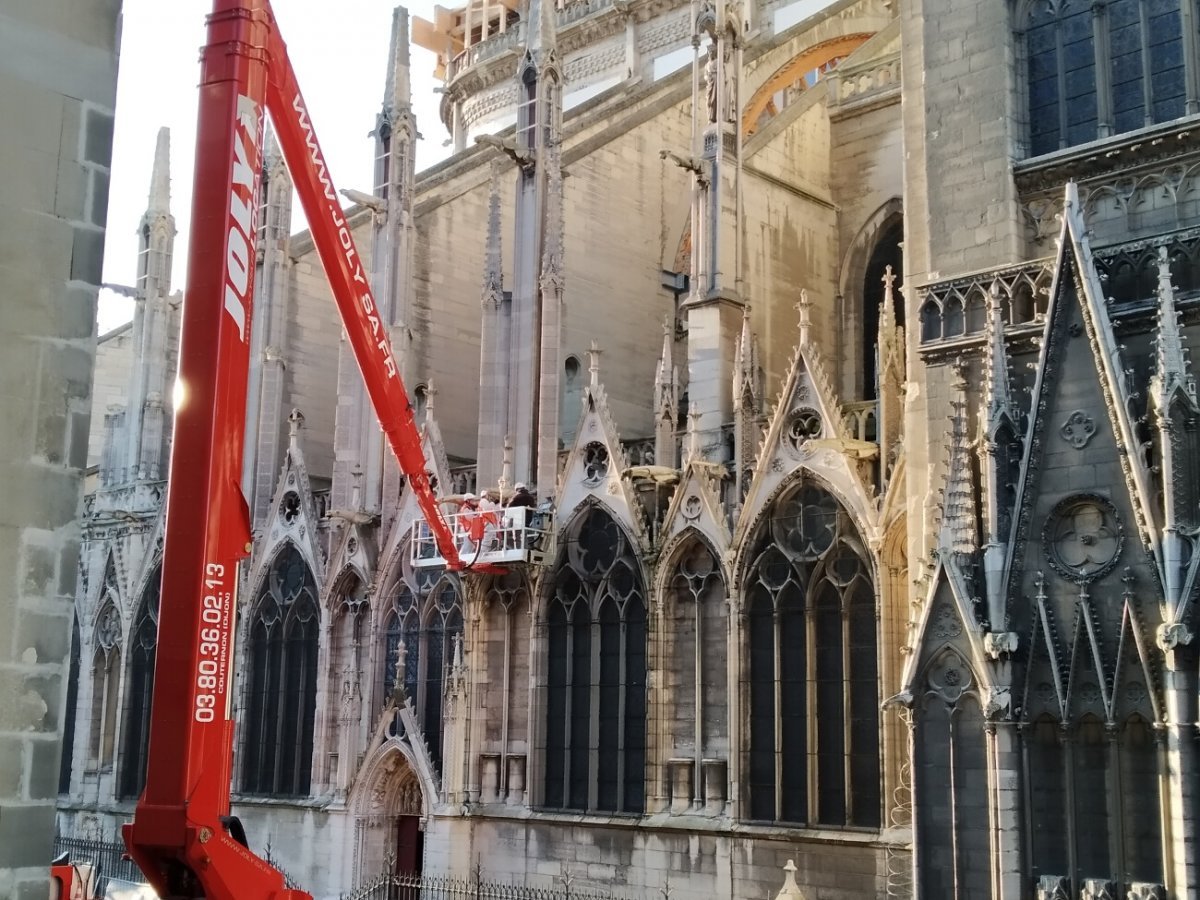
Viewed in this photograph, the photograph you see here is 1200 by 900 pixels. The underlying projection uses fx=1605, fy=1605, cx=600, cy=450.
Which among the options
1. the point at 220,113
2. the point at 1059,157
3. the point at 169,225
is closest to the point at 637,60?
the point at 169,225

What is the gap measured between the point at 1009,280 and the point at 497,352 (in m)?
10.4

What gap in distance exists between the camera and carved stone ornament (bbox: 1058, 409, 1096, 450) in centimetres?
1563

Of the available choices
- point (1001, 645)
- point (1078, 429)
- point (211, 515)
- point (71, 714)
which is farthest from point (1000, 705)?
point (71, 714)

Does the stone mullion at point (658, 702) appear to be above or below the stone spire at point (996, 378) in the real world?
below

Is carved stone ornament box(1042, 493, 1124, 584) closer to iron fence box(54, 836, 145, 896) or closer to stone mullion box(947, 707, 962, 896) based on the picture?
stone mullion box(947, 707, 962, 896)

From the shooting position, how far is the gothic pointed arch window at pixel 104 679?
31.8 meters

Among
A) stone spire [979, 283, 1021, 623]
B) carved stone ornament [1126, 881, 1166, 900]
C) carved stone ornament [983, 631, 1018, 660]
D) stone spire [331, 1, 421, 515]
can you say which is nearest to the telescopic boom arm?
carved stone ornament [983, 631, 1018, 660]

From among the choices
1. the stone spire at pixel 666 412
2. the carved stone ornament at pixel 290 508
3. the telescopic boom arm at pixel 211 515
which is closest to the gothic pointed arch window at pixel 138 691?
the carved stone ornament at pixel 290 508

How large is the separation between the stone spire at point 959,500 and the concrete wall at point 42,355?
10011 millimetres

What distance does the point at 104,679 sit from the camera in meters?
32.2

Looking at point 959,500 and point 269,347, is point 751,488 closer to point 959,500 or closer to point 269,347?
point 959,500

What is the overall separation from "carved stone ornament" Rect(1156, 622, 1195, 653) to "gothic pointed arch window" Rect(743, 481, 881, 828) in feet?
20.8

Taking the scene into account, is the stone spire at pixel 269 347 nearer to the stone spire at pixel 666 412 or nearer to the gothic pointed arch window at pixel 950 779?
the stone spire at pixel 666 412

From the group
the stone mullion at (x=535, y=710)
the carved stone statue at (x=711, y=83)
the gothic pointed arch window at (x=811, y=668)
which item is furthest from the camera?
the carved stone statue at (x=711, y=83)
